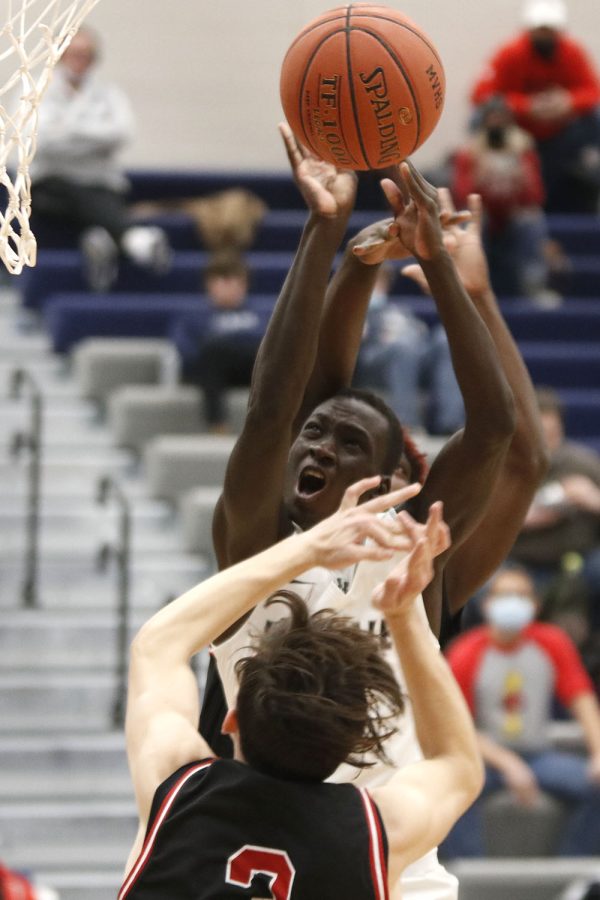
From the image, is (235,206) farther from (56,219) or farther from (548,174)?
(548,174)

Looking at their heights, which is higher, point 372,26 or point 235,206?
point 372,26

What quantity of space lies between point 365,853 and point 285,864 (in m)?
0.12

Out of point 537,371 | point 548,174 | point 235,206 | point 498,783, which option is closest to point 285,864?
point 498,783

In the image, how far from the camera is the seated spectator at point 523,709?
6.19 meters

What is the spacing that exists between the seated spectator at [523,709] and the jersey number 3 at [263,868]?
3.68m

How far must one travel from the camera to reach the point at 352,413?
332 centimetres

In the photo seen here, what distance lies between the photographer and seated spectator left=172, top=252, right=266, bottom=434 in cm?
809

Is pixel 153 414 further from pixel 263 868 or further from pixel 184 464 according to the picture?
pixel 263 868

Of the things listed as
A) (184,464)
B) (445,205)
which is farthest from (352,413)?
(184,464)

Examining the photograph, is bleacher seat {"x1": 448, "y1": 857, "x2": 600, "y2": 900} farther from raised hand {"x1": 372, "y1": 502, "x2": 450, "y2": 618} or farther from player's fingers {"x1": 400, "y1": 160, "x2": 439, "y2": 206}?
raised hand {"x1": 372, "y1": 502, "x2": 450, "y2": 618}

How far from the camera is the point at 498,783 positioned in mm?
6246

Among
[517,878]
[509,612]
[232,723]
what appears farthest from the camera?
[509,612]

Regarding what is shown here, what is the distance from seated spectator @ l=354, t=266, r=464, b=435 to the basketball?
14.7 feet

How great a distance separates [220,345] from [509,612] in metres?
2.37
